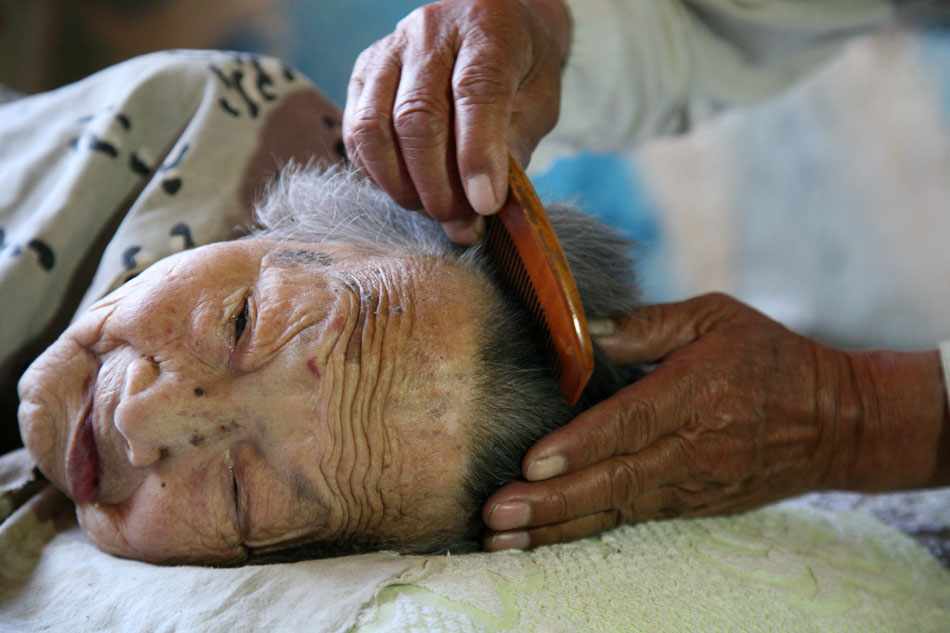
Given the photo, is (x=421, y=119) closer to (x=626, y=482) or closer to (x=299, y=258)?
(x=299, y=258)

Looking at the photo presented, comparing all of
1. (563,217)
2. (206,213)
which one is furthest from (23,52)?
(563,217)

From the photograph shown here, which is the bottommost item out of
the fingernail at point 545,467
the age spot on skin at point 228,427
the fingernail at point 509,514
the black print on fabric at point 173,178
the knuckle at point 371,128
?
the fingernail at point 509,514

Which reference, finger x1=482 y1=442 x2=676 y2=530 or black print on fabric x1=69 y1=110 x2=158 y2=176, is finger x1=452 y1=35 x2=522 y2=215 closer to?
finger x1=482 y1=442 x2=676 y2=530

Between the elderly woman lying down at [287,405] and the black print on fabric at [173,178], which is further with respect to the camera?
the black print on fabric at [173,178]

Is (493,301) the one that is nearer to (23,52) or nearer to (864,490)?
(864,490)

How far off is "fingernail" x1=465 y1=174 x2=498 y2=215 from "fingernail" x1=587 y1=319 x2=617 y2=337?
0.30 m

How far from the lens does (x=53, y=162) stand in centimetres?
138

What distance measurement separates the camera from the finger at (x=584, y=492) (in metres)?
→ 1.00

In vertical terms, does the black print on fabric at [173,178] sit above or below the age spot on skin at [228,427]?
above

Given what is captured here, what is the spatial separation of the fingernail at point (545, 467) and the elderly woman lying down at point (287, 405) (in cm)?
3

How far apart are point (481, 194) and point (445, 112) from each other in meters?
0.13

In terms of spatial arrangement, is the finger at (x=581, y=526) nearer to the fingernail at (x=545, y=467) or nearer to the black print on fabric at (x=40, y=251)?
the fingernail at (x=545, y=467)

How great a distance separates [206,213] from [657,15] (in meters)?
1.18

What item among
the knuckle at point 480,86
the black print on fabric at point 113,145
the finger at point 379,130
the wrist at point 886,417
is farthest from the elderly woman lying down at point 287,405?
the wrist at point 886,417
